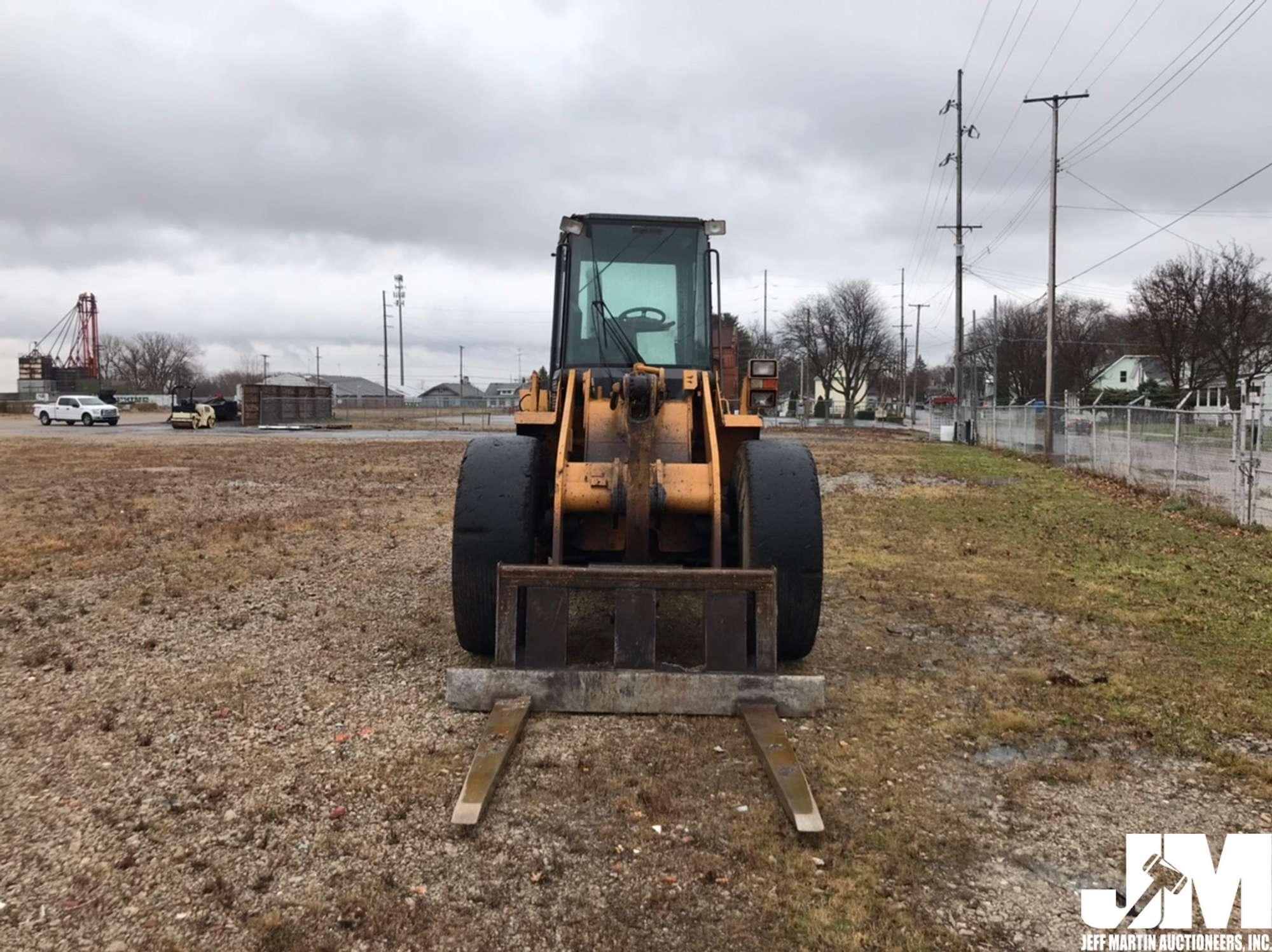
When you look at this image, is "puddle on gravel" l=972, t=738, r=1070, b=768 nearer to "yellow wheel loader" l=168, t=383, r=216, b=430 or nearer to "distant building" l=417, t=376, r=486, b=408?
"yellow wheel loader" l=168, t=383, r=216, b=430

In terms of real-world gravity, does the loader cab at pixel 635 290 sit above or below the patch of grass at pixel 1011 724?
above

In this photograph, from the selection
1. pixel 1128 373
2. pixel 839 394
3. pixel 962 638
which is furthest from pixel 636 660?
pixel 1128 373

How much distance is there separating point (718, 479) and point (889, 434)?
142 feet

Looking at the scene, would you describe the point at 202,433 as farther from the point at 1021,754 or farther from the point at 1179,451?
the point at 1021,754

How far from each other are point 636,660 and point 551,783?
93 centimetres

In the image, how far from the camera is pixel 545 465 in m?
5.62

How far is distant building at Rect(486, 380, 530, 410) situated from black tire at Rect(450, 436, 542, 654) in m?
82.5

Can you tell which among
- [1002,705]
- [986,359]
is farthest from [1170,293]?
[1002,705]

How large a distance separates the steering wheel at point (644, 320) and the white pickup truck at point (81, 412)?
153 feet

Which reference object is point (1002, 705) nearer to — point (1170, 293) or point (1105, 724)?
point (1105, 724)

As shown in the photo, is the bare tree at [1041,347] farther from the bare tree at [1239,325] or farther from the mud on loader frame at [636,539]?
the mud on loader frame at [636,539]

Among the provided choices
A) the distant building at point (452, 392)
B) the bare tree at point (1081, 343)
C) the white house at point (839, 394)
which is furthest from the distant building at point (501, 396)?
the bare tree at point (1081, 343)

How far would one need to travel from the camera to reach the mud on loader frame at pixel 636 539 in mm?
4594

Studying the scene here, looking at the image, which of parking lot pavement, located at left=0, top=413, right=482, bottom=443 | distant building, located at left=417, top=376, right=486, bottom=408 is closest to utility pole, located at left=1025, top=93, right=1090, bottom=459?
parking lot pavement, located at left=0, top=413, right=482, bottom=443
